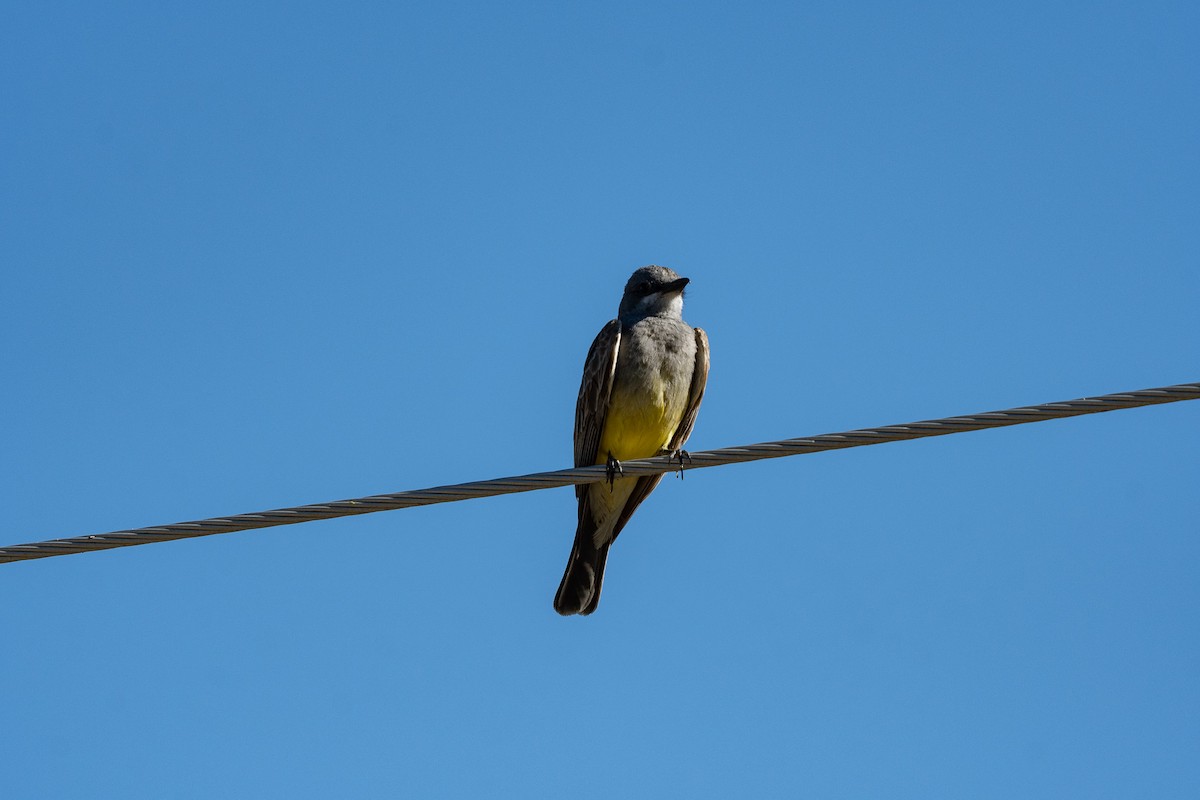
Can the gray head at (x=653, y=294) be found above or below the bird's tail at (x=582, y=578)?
above

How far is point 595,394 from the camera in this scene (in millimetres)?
9461

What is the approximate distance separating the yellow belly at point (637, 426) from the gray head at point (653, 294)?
860mm

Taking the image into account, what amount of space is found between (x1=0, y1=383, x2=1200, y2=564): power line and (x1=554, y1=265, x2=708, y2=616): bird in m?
2.61

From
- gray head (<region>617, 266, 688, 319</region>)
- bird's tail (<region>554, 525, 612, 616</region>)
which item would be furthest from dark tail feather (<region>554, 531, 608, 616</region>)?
gray head (<region>617, 266, 688, 319</region>)

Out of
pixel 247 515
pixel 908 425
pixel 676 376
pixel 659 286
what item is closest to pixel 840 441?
pixel 908 425

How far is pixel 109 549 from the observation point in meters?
5.91

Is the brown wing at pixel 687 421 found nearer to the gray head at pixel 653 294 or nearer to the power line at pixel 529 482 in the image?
the gray head at pixel 653 294

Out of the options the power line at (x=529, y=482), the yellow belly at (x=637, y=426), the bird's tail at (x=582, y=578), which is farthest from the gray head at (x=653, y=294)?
the power line at (x=529, y=482)

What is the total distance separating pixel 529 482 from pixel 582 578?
10.1 feet

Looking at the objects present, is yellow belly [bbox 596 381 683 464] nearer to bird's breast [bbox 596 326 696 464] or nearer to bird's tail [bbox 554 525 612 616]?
bird's breast [bbox 596 326 696 464]

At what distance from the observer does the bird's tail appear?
31.2ft

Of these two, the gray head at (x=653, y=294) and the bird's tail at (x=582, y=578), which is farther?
the gray head at (x=653, y=294)

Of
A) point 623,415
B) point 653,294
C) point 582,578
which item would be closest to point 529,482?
point 623,415

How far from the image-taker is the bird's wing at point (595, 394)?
9.42 metres
